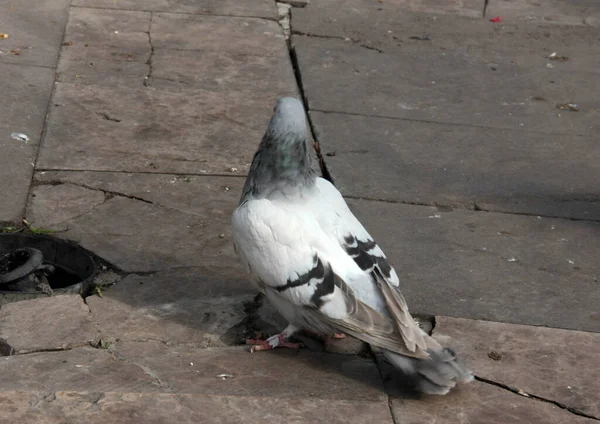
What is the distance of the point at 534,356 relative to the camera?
3865 millimetres

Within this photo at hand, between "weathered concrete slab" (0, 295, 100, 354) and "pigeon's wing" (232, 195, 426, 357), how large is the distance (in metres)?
0.78

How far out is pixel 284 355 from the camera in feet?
12.4

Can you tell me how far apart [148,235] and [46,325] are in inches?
36.4

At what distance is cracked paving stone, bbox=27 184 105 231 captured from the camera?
464 centimetres

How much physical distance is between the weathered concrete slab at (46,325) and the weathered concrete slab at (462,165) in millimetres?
1906

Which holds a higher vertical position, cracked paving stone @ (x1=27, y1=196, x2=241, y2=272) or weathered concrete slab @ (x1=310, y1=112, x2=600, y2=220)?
weathered concrete slab @ (x1=310, y1=112, x2=600, y2=220)

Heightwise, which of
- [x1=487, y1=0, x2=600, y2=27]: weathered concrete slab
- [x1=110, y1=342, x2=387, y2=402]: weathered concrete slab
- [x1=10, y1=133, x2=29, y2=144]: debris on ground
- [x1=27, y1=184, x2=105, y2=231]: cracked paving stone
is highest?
[x1=487, y1=0, x2=600, y2=27]: weathered concrete slab

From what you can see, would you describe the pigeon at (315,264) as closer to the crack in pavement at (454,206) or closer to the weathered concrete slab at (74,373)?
the weathered concrete slab at (74,373)

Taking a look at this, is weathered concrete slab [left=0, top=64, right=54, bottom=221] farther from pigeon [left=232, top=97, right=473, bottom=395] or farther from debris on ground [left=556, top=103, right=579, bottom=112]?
debris on ground [left=556, top=103, right=579, bottom=112]

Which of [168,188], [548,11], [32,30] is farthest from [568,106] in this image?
[32,30]

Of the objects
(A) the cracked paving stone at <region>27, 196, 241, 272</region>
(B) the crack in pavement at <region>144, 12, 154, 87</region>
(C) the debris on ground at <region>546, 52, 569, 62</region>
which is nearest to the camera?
(A) the cracked paving stone at <region>27, 196, 241, 272</region>

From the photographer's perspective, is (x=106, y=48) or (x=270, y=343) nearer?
(x=270, y=343)

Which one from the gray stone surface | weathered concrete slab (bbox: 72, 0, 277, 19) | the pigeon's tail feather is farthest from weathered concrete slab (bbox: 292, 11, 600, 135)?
the pigeon's tail feather

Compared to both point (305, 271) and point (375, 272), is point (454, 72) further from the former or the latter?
point (305, 271)
